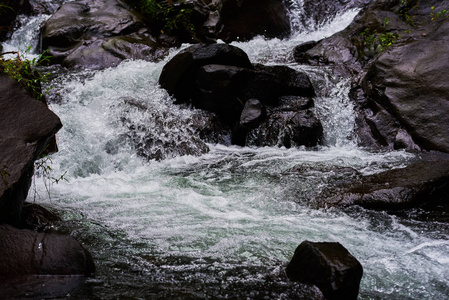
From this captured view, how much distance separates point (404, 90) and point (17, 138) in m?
6.06

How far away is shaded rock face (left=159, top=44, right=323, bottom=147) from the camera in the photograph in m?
7.43

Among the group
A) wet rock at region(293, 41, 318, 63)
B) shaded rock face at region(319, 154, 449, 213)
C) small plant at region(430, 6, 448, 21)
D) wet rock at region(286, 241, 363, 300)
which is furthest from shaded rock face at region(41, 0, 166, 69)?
wet rock at region(286, 241, 363, 300)

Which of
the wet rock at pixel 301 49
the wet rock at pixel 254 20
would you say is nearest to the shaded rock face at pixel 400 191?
the wet rock at pixel 301 49

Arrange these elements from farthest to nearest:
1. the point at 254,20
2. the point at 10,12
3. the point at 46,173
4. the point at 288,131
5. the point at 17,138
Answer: the point at 10,12 < the point at 254,20 < the point at 288,131 < the point at 46,173 < the point at 17,138

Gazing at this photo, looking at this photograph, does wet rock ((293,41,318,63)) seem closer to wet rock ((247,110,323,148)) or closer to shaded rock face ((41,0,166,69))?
wet rock ((247,110,323,148))

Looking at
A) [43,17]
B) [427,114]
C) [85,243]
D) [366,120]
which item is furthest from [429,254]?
[43,17]

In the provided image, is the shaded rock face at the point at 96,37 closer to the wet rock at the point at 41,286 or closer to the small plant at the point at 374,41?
the small plant at the point at 374,41

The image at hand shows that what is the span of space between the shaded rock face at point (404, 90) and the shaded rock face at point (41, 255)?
Result: 18.0 ft

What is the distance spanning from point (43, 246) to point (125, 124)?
466 cm

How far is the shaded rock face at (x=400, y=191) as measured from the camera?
4.68 metres

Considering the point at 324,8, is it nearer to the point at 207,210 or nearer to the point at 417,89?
the point at 417,89

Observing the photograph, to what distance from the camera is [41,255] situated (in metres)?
3.00

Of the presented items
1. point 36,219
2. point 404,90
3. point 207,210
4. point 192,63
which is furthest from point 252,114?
point 36,219

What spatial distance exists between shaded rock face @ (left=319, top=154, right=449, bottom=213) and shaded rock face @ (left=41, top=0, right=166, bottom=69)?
286 inches
